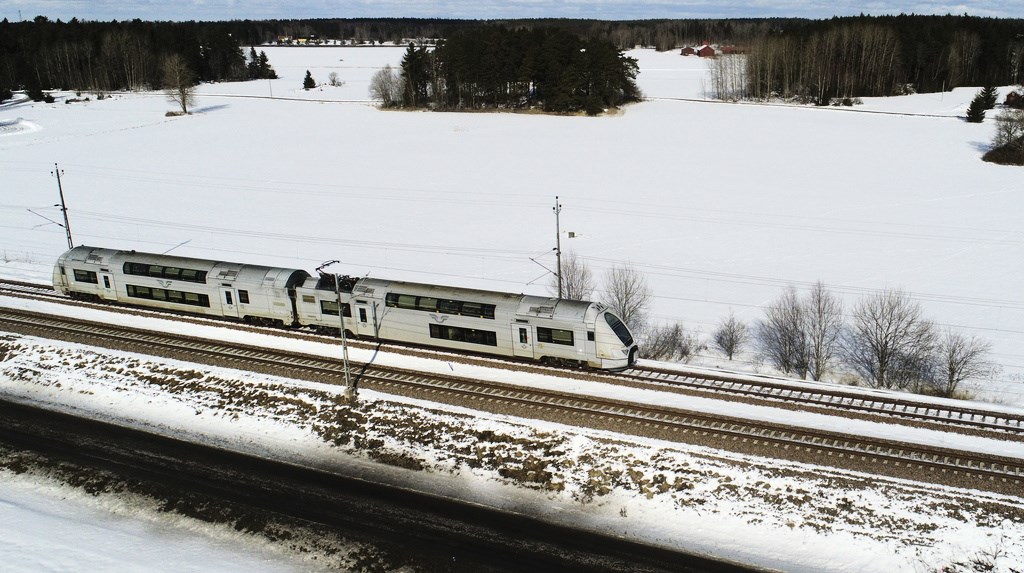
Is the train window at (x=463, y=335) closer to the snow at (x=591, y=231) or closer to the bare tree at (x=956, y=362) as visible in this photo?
the snow at (x=591, y=231)

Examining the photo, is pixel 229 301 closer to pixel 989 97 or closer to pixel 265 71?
pixel 989 97

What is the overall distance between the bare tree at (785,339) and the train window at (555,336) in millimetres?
12620

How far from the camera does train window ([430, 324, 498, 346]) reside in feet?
114

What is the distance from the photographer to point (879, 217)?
66062mm

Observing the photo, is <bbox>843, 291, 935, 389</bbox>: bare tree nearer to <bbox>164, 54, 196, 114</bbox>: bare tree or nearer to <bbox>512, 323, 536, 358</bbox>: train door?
<bbox>512, 323, 536, 358</bbox>: train door

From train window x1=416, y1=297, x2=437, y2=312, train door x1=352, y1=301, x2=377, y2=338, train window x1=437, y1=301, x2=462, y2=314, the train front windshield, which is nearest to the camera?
the train front windshield

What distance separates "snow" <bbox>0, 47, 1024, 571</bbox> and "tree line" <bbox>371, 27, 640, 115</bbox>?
540 cm

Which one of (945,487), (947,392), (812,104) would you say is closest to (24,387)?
(945,487)

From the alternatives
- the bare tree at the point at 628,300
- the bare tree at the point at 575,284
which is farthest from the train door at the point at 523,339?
the bare tree at the point at 628,300

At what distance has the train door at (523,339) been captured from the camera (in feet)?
111

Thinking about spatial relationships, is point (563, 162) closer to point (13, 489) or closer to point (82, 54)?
point (13, 489)

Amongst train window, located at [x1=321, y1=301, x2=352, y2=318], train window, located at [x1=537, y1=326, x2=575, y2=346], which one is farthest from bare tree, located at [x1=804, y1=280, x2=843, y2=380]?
train window, located at [x1=321, y1=301, x2=352, y2=318]

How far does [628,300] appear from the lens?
4391 centimetres

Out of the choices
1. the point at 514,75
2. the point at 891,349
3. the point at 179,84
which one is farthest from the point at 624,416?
the point at 179,84
